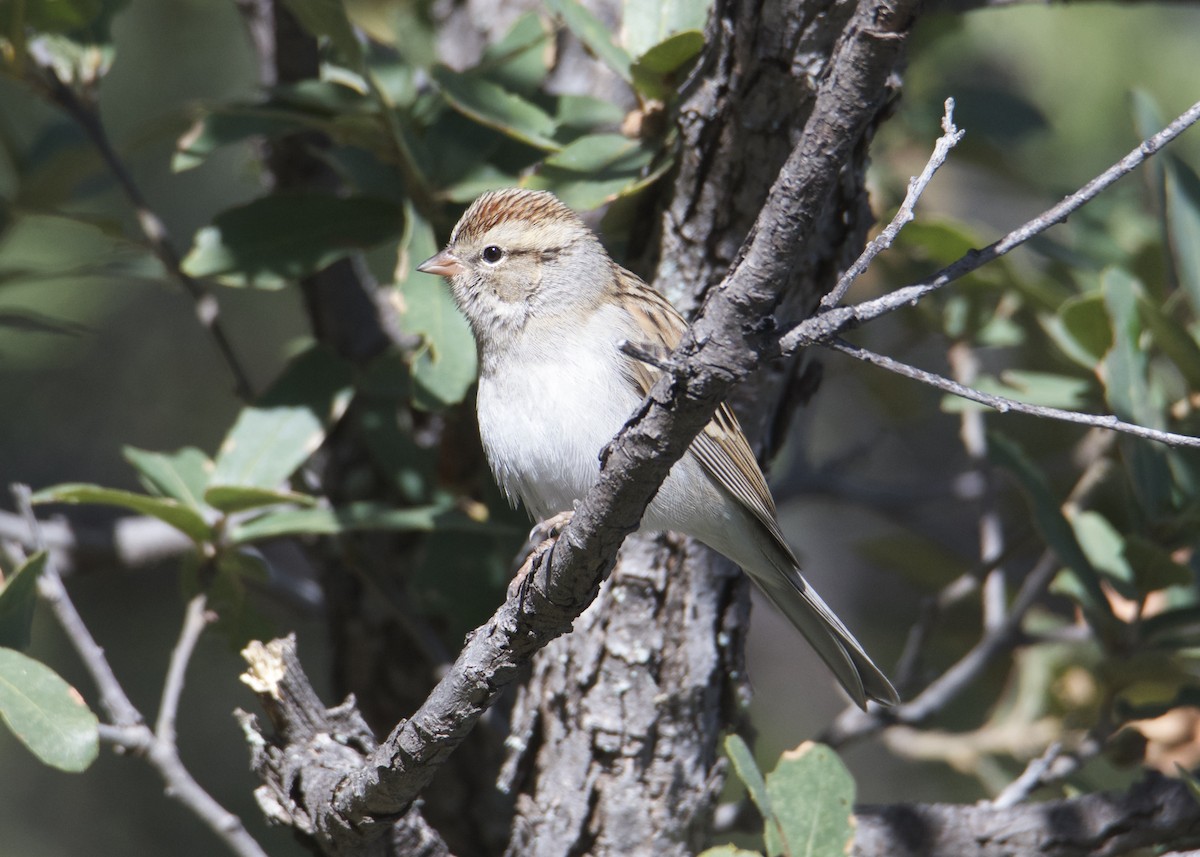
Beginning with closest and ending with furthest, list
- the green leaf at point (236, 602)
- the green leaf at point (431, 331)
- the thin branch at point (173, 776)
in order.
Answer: the thin branch at point (173, 776), the green leaf at point (431, 331), the green leaf at point (236, 602)

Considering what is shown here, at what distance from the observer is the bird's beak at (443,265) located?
2600 millimetres

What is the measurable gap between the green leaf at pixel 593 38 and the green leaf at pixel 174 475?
126 cm

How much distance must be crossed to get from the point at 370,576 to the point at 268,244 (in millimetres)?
865

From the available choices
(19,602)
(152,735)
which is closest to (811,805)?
(152,735)

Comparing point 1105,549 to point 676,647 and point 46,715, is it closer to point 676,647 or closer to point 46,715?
point 676,647

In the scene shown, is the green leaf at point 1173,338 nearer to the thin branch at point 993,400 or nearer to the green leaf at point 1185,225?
the green leaf at point 1185,225

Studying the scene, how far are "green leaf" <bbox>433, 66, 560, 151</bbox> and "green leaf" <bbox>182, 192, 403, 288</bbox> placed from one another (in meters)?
0.36

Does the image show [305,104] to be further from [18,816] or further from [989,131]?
[18,816]

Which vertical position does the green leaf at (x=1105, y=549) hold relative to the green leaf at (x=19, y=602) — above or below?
above

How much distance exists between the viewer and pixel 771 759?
519cm

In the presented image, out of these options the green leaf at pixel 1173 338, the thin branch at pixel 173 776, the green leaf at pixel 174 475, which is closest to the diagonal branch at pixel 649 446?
the thin branch at pixel 173 776

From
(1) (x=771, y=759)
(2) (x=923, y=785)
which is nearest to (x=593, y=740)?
(1) (x=771, y=759)

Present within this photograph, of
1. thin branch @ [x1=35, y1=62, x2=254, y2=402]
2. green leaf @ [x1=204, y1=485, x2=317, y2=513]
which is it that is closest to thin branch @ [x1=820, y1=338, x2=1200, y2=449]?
green leaf @ [x1=204, y1=485, x2=317, y2=513]

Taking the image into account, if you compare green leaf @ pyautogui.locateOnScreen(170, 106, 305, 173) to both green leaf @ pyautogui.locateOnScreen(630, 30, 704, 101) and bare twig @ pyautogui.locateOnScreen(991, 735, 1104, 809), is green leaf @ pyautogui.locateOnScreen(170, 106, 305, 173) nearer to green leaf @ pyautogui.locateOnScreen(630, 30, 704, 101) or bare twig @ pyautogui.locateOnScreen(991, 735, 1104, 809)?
green leaf @ pyautogui.locateOnScreen(630, 30, 704, 101)
